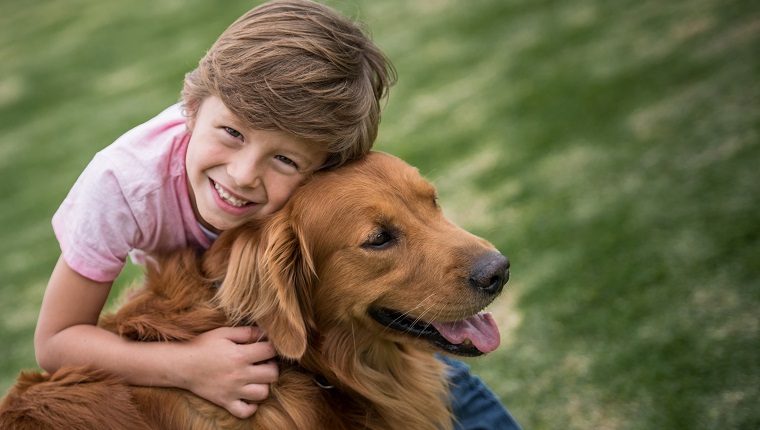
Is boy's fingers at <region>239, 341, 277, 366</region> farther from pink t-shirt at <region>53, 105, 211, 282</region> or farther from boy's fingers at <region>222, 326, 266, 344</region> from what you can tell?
pink t-shirt at <region>53, 105, 211, 282</region>

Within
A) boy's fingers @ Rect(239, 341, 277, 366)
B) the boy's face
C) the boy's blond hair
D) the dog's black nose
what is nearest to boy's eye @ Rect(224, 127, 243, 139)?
the boy's face

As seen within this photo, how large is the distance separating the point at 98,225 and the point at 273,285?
796mm

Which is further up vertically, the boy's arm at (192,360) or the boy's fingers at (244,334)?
the boy's fingers at (244,334)

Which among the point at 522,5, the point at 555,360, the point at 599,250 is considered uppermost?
the point at 522,5

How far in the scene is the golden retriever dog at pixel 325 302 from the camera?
2.64 meters

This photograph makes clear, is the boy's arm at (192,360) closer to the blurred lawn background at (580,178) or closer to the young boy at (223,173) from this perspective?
the young boy at (223,173)

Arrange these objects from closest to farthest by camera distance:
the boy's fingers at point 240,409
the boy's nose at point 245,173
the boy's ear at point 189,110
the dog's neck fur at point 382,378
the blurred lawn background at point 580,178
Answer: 1. the boy's fingers at point 240,409
2. the boy's nose at point 245,173
3. the dog's neck fur at point 382,378
4. the boy's ear at point 189,110
5. the blurred lawn background at point 580,178

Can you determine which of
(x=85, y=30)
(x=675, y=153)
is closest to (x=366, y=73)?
(x=675, y=153)

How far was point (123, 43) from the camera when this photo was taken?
1216cm

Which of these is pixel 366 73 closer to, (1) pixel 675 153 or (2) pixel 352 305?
(2) pixel 352 305

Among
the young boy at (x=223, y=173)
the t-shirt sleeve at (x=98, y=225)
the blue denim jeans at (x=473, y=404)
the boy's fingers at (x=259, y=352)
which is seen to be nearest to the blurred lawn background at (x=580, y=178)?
the blue denim jeans at (x=473, y=404)

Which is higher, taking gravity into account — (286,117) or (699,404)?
(699,404)

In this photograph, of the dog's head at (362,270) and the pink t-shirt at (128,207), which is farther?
the pink t-shirt at (128,207)

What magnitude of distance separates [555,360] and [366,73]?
1956 millimetres
